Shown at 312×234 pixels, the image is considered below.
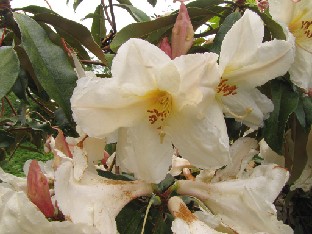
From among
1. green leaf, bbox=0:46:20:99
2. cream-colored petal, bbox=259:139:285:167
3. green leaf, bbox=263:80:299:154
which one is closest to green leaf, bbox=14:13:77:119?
green leaf, bbox=0:46:20:99

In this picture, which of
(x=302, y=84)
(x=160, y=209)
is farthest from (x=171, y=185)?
(x=302, y=84)

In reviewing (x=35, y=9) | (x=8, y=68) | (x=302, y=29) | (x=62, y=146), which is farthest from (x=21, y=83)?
(x=302, y=29)

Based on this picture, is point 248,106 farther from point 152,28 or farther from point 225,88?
point 152,28

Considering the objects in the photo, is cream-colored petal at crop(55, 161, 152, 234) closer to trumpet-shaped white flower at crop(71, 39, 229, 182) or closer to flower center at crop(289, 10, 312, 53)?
trumpet-shaped white flower at crop(71, 39, 229, 182)

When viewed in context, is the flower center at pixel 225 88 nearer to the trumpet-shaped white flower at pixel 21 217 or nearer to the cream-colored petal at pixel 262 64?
the cream-colored petal at pixel 262 64

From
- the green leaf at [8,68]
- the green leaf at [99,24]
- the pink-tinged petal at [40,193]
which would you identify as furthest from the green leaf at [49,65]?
the green leaf at [99,24]
